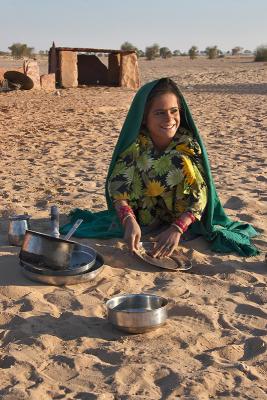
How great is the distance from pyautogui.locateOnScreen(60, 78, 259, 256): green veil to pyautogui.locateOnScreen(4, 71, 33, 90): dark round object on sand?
1138cm

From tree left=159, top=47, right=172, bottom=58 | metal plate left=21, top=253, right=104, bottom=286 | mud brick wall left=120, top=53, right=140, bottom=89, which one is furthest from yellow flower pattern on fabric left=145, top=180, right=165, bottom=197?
tree left=159, top=47, right=172, bottom=58

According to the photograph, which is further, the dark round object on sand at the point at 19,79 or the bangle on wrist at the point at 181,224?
the dark round object on sand at the point at 19,79

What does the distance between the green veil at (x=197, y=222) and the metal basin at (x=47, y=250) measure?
0.77m

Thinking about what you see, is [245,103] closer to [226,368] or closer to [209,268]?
[209,268]

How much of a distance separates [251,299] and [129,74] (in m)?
14.8

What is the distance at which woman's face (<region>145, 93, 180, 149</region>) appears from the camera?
404 cm

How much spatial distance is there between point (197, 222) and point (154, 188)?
414mm

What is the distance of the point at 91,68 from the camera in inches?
740

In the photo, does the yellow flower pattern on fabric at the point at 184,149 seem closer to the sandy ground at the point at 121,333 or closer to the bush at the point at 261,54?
the sandy ground at the point at 121,333

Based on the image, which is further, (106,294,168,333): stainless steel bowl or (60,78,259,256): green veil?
(60,78,259,256): green veil

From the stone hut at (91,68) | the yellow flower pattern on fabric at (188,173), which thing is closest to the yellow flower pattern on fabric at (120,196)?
the yellow flower pattern on fabric at (188,173)

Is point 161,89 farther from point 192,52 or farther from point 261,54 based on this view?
point 192,52

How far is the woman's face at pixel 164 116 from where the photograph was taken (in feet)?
13.3

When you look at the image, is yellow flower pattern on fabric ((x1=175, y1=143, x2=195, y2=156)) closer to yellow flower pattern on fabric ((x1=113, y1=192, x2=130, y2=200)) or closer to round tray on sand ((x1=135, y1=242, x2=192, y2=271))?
yellow flower pattern on fabric ((x1=113, y1=192, x2=130, y2=200))
